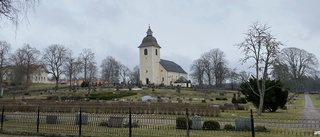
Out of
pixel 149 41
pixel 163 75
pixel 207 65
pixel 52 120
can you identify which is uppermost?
pixel 149 41

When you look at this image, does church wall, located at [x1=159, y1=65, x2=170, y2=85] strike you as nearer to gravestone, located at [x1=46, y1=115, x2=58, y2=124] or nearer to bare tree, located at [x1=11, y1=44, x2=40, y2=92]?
bare tree, located at [x1=11, y1=44, x2=40, y2=92]

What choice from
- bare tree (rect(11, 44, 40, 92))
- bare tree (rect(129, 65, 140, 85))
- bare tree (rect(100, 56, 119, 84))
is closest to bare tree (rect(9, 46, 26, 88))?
bare tree (rect(11, 44, 40, 92))

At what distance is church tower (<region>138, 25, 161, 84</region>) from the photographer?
221 ft

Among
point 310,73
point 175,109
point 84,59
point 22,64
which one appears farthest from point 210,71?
point 175,109

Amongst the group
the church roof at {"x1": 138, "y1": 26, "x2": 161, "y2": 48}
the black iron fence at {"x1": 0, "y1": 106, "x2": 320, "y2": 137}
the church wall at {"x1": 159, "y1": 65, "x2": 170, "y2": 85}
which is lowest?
the black iron fence at {"x1": 0, "y1": 106, "x2": 320, "y2": 137}

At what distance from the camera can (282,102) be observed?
1980 centimetres

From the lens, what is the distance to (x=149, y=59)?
223 feet

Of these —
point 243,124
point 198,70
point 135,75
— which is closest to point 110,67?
point 135,75

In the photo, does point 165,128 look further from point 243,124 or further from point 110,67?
point 110,67

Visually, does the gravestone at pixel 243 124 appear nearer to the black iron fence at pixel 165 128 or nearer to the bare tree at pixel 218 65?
the black iron fence at pixel 165 128

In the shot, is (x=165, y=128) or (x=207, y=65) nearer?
(x=165, y=128)

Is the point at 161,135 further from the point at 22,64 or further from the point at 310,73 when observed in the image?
the point at 310,73

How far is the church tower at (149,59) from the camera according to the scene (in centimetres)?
6738

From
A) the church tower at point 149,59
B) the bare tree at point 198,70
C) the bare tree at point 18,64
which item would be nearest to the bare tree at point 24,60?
the bare tree at point 18,64
